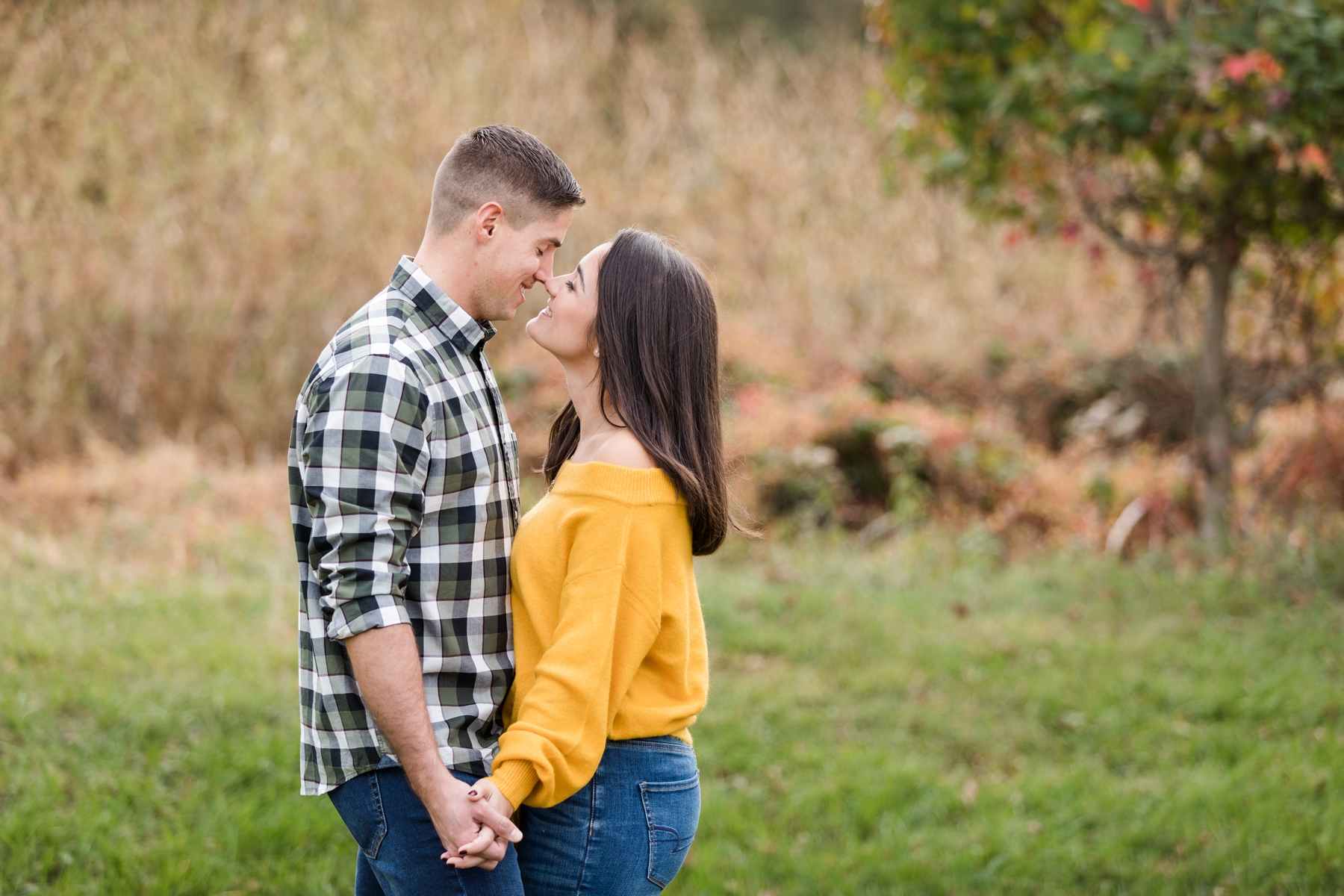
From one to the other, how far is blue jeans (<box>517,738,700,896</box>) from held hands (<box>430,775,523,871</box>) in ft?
0.64

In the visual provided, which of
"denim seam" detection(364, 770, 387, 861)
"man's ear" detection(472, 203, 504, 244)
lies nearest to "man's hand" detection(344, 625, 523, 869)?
"denim seam" detection(364, 770, 387, 861)

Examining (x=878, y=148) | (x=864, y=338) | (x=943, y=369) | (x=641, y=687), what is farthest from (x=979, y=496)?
(x=641, y=687)

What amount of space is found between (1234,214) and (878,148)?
21.3 ft

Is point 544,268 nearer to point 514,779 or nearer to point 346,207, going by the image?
point 514,779

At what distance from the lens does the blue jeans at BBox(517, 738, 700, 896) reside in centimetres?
205

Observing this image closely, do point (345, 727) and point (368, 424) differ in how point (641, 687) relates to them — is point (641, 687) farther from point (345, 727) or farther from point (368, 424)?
point (368, 424)

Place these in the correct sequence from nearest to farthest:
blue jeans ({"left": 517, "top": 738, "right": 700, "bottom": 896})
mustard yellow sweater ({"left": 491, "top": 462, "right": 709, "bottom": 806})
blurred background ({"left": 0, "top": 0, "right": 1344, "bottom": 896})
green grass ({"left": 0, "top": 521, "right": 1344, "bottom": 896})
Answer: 1. mustard yellow sweater ({"left": 491, "top": 462, "right": 709, "bottom": 806})
2. blue jeans ({"left": 517, "top": 738, "right": 700, "bottom": 896})
3. green grass ({"left": 0, "top": 521, "right": 1344, "bottom": 896})
4. blurred background ({"left": 0, "top": 0, "right": 1344, "bottom": 896})

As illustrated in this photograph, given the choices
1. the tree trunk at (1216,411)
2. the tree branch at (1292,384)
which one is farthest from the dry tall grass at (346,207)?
the tree branch at (1292,384)

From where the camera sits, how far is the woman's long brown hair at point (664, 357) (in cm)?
216

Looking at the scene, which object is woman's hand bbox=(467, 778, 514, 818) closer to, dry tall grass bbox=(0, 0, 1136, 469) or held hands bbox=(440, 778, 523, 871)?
held hands bbox=(440, 778, 523, 871)

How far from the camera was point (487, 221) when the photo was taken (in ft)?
6.91

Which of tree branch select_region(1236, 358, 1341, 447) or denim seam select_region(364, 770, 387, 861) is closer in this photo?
denim seam select_region(364, 770, 387, 861)

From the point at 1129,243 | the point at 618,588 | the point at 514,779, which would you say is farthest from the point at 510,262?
the point at 1129,243

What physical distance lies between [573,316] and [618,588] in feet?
1.80
